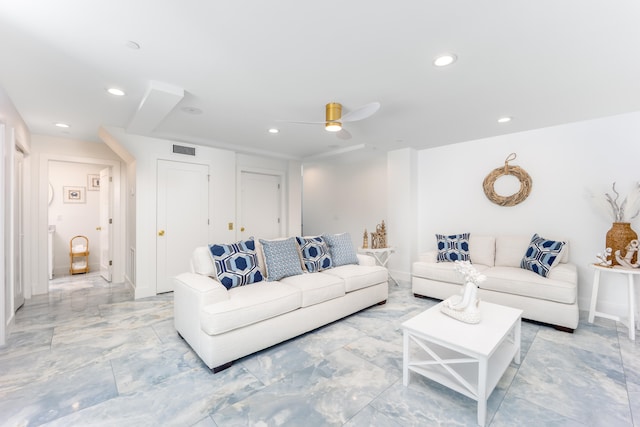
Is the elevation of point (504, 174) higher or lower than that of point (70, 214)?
higher

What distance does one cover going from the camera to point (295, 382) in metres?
2.01

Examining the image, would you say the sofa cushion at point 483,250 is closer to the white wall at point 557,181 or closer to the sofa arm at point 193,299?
the white wall at point 557,181

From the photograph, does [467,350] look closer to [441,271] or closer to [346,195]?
[441,271]

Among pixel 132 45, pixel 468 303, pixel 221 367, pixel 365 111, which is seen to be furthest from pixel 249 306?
pixel 132 45

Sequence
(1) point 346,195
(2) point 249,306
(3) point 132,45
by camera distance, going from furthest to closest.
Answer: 1. (1) point 346,195
2. (2) point 249,306
3. (3) point 132,45

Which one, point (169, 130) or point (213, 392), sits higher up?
point (169, 130)

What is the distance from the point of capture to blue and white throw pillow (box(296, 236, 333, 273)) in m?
3.36

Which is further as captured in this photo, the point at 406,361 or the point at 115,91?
the point at 115,91

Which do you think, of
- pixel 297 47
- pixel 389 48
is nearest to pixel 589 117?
pixel 389 48

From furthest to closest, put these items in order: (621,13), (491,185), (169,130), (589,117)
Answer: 1. (491,185)
2. (169,130)
3. (589,117)
4. (621,13)

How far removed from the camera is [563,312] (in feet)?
9.28

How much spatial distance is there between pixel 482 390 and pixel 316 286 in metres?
1.59

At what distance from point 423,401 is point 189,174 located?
13.8 feet

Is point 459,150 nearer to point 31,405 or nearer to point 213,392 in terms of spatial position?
point 213,392
